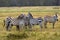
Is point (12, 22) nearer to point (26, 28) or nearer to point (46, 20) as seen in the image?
point (26, 28)

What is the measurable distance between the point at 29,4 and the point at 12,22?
132 ft

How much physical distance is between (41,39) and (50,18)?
20.2ft

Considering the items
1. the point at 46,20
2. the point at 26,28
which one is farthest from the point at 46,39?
the point at 46,20

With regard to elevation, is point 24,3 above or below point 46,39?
below

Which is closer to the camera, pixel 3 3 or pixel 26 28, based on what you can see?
pixel 26 28

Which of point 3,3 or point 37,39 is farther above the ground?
point 37,39

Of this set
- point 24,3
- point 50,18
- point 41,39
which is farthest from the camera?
point 24,3

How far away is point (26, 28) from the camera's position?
17.6 m

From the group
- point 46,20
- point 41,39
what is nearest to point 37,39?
point 41,39

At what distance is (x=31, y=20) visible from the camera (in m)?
18.0

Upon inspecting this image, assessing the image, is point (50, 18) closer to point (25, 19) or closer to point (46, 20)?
point (46, 20)

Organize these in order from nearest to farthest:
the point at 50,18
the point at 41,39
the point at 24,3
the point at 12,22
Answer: the point at 41,39
the point at 12,22
the point at 50,18
the point at 24,3

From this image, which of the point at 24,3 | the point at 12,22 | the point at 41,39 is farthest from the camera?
the point at 24,3

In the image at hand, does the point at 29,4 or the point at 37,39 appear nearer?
the point at 37,39
